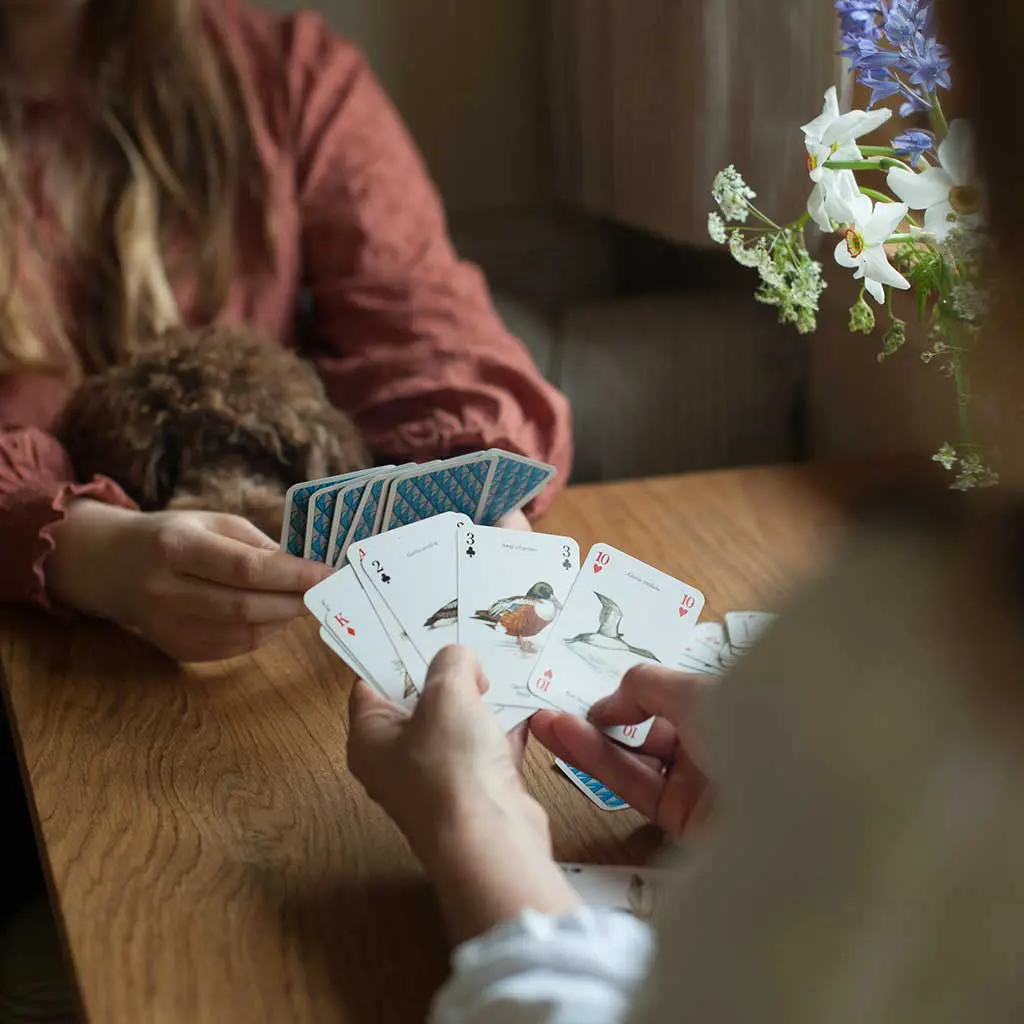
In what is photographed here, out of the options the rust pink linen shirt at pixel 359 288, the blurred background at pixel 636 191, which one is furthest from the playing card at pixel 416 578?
the blurred background at pixel 636 191

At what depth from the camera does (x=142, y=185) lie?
149 centimetres

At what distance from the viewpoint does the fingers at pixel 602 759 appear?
0.82m

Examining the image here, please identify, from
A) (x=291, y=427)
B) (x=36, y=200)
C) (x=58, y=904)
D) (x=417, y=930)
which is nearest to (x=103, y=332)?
(x=36, y=200)

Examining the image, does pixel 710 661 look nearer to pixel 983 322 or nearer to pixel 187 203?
pixel 983 322

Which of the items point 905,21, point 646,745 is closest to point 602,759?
point 646,745

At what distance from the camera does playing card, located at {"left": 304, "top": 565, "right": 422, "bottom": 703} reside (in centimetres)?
84

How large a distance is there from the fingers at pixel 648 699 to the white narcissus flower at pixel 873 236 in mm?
340

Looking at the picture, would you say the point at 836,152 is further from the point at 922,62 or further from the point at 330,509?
the point at 330,509

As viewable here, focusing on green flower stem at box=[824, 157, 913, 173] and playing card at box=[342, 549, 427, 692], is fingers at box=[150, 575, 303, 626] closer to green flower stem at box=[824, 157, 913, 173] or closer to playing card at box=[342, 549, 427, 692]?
playing card at box=[342, 549, 427, 692]

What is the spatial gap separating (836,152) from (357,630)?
504 millimetres

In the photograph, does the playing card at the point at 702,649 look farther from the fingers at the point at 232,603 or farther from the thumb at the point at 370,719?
the fingers at the point at 232,603

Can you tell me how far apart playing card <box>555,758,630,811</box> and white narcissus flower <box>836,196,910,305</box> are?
0.43m

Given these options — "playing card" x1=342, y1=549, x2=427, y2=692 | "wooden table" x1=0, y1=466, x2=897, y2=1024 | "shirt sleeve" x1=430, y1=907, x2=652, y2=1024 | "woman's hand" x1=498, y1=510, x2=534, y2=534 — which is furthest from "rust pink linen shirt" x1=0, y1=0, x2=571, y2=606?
"shirt sleeve" x1=430, y1=907, x2=652, y2=1024

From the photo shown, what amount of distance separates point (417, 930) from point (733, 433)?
1296 mm
